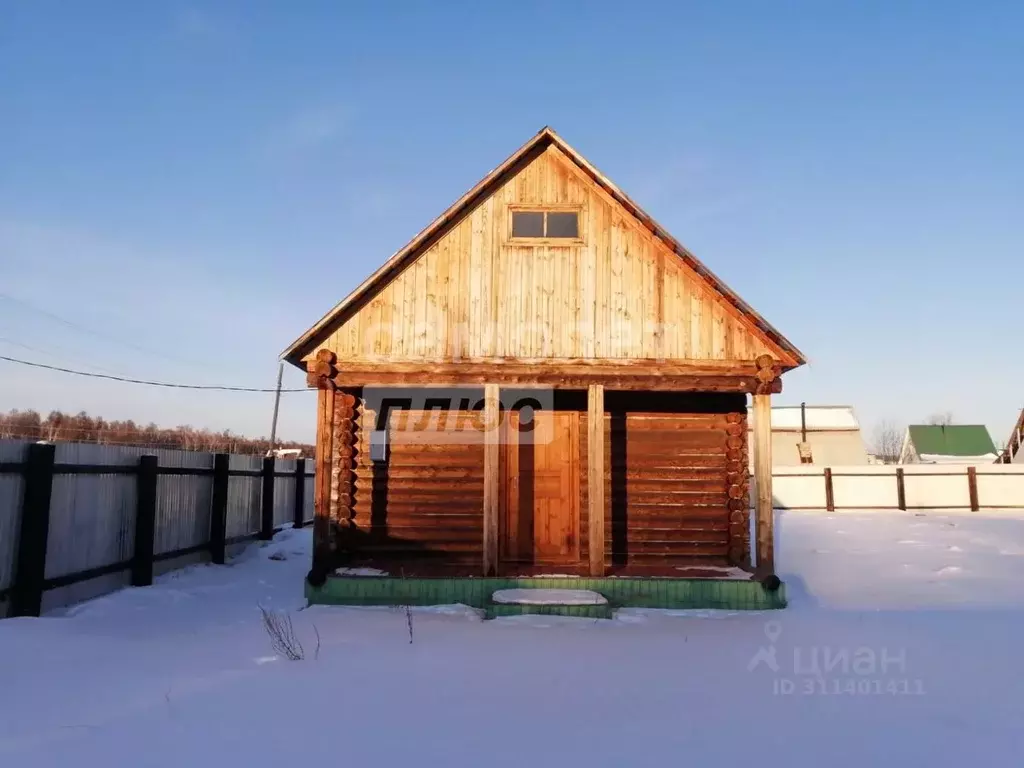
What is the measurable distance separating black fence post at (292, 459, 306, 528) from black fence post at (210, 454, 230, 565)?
5.61 meters

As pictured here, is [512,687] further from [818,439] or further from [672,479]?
[818,439]

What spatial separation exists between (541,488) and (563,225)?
4.23 metres

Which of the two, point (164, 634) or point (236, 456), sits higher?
point (236, 456)

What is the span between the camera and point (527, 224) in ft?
36.4

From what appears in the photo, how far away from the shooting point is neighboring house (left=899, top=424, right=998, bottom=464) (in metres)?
57.4

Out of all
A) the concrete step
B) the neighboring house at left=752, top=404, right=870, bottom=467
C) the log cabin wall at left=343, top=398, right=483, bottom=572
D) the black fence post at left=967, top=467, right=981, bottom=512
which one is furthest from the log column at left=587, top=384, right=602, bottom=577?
the neighboring house at left=752, top=404, right=870, bottom=467

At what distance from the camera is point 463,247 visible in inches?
427

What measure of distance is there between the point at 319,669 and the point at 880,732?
4.52m

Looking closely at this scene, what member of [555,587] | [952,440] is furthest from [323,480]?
[952,440]

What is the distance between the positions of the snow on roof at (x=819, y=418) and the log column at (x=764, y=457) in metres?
34.5

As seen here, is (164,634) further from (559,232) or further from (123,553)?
(559,232)

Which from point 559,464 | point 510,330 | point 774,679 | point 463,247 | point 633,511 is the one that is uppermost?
point 463,247

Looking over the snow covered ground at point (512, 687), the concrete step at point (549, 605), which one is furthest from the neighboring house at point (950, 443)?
the concrete step at point (549, 605)

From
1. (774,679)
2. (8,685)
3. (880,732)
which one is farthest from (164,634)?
(880,732)
